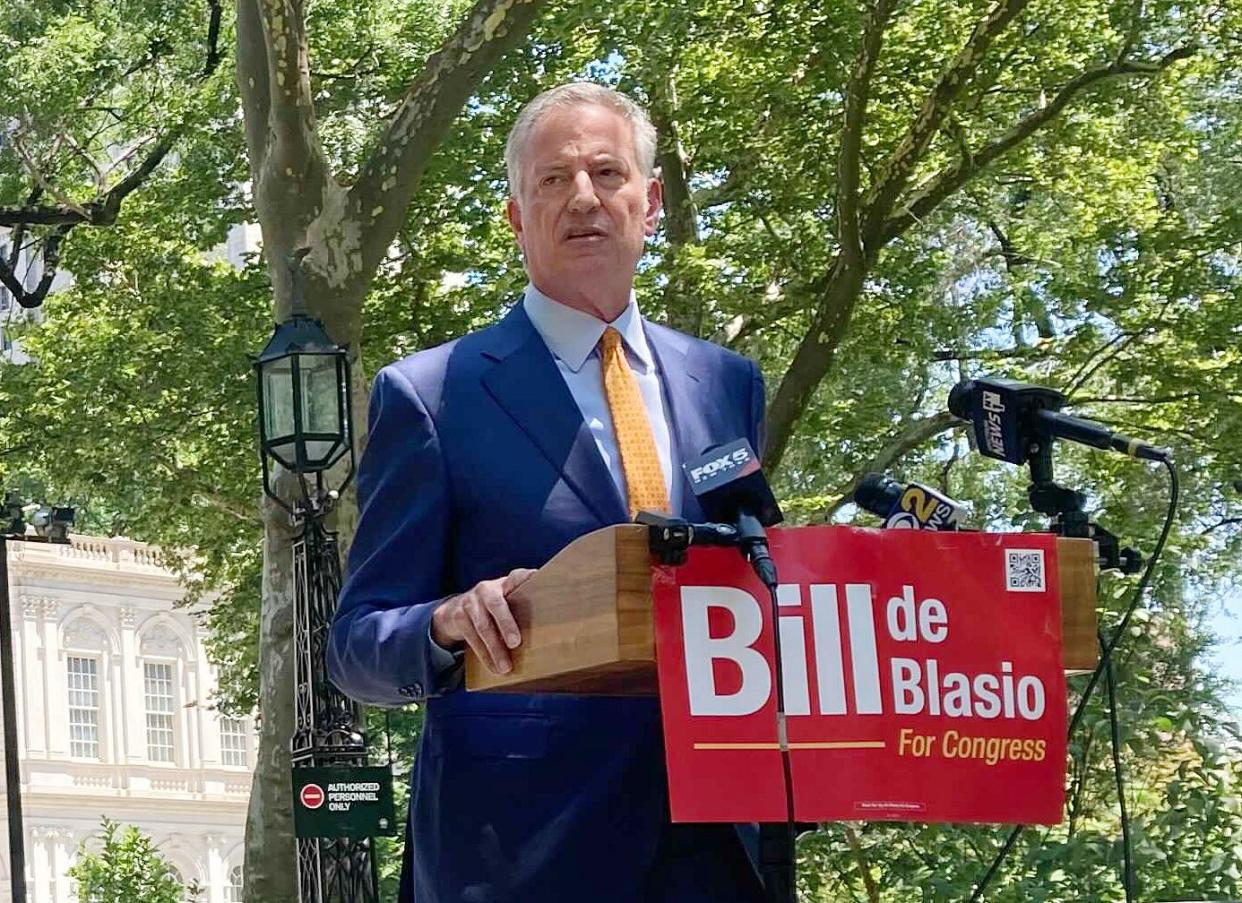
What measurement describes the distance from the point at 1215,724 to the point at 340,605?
9830 mm

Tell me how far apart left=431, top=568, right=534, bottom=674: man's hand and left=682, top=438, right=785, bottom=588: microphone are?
20 centimetres

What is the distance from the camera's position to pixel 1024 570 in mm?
2271

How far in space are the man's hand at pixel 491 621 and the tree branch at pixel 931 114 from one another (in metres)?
13.8

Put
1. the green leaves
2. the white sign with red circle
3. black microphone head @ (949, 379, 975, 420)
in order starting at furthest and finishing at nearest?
the green leaves < the white sign with red circle < black microphone head @ (949, 379, 975, 420)

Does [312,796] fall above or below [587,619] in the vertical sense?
above

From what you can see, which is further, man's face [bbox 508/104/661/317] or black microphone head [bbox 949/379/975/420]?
black microphone head [bbox 949/379/975/420]

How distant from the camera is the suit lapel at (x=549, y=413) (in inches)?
97.0

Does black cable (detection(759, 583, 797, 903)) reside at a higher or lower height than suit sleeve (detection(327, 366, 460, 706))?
lower

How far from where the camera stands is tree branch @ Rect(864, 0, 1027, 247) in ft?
51.1

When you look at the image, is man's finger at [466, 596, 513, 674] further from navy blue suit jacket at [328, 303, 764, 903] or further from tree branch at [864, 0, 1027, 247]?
tree branch at [864, 0, 1027, 247]

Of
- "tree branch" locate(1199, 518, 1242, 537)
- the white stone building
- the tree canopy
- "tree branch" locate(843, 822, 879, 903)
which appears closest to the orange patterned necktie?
"tree branch" locate(843, 822, 879, 903)

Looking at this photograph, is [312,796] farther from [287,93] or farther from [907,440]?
[907,440]

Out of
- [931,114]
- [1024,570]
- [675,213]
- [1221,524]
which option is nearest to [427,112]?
[931,114]

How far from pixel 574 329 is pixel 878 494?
437 mm
